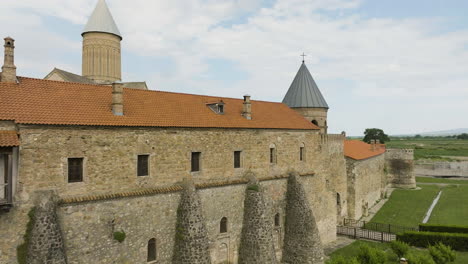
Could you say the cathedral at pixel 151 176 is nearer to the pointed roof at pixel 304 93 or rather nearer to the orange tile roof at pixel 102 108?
the orange tile roof at pixel 102 108

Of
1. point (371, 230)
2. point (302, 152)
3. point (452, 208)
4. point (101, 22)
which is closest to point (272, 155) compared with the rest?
point (302, 152)

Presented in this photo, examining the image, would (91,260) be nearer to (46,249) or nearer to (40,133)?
(46,249)

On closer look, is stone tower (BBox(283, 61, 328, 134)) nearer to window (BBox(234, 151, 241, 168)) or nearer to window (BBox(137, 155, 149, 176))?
window (BBox(234, 151, 241, 168))

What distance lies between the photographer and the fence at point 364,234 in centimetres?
2774

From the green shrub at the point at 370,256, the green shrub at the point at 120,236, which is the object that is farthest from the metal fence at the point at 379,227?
the green shrub at the point at 120,236

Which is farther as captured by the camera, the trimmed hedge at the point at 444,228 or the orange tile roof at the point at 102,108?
the trimmed hedge at the point at 444,228

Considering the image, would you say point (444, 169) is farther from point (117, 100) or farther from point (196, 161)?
point (117, 100)

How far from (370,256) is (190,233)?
33.2 ft

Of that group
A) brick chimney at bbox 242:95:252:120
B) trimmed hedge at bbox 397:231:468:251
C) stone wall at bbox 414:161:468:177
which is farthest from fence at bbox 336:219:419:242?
stone wall at bbox 414:161:468:177

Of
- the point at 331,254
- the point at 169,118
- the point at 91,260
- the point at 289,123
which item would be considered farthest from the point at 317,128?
the point at 91,260

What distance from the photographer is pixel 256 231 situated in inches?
794

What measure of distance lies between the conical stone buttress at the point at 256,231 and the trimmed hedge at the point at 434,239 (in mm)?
12879

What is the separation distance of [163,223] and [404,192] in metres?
46.4

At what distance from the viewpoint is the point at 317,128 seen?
1053 inches
